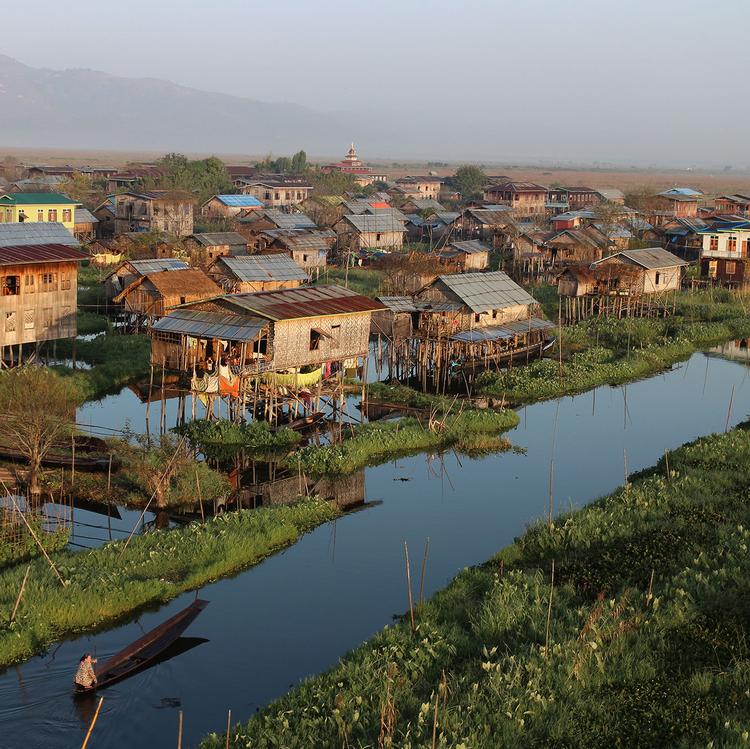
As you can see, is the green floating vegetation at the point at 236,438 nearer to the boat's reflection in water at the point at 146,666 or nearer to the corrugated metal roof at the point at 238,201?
the boat's reflection in water at the point at 146,666

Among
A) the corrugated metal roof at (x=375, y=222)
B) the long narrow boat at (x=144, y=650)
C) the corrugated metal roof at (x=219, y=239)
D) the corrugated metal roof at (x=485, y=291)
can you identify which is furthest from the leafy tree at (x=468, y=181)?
the long narrow boat at (x=144, y=650)

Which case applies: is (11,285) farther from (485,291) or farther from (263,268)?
(485,291)

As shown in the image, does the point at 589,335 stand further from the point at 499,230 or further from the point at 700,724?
the point at 700,724

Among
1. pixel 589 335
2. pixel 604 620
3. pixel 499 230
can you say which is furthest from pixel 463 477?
pixel 499 230

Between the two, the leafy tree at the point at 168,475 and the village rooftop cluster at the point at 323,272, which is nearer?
the leafy tree at the point at 168,475

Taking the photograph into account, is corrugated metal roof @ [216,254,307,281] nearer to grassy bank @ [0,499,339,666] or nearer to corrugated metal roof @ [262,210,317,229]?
corrugated metal roof @ [262,210,317,229]

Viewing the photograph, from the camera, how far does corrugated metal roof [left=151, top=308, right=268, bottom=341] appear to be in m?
27.1

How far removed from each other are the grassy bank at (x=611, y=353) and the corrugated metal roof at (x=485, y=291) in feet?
9.12

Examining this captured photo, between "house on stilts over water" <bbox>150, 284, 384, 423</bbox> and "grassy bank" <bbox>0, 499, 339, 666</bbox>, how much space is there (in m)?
6.77

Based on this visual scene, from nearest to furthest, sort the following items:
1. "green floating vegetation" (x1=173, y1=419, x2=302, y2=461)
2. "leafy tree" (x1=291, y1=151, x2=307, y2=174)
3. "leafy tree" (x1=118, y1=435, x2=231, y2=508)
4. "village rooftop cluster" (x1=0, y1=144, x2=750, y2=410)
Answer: "leafy tree" (x1=118, y1=435, x2=231, y2=508) < "green floating vegetation" (x1=173, y1=419, x2=302, y2=461) < "village rooftop cluster" (x1=0, y1=144, x2=750, y2=410) < "leafy tree" (x1=291, y1=151, x2=307, y2=174)

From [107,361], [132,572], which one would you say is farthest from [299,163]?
[132,572]

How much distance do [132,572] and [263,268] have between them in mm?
27412

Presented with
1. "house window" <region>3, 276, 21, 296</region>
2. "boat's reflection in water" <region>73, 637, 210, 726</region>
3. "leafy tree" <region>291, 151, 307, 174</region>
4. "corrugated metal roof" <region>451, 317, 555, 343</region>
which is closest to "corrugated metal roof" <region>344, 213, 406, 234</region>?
"corrugated metal roof" <region>451, 317, 555, 343</region>

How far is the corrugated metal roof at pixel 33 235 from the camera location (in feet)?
104
